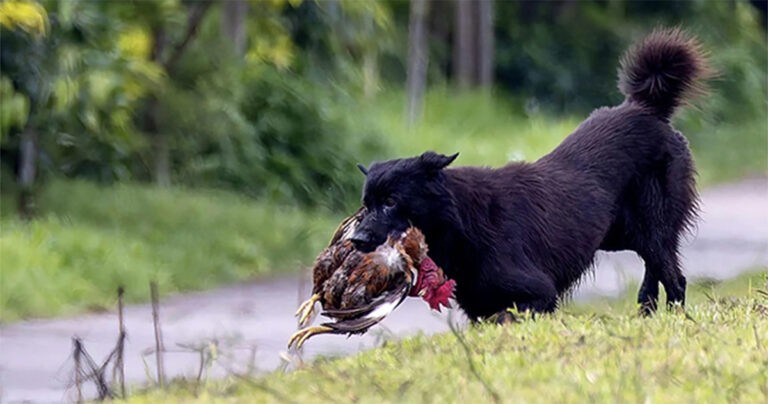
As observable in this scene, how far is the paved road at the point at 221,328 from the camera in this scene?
876cm

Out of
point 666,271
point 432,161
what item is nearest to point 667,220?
point 666,271

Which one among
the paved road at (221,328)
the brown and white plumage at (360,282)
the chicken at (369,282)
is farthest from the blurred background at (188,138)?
the brown and white plumage at (360,282)

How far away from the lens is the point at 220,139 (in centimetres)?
1686

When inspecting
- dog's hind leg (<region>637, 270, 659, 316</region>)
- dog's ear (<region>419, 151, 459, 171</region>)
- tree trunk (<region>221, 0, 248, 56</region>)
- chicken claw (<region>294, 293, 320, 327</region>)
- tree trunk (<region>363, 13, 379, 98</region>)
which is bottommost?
chicken claw (<region>294, 293, 320, 327</region>)

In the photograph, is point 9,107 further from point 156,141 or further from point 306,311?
point 306,311

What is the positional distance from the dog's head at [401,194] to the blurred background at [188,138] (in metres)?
2.93

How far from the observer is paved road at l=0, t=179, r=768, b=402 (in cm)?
876

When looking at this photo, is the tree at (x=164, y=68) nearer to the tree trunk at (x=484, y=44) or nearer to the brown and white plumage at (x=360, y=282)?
the brown and white plumage at (x=360, y=282)

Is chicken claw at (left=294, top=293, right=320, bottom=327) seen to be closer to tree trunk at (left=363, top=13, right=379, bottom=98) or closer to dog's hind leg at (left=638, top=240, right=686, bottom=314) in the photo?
dog's hind leg at (left=638, top=240, right=686, bottom=314)

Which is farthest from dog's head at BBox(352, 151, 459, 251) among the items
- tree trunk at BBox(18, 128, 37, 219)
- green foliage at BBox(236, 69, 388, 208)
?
green foliage at BBox(236, 69, 388, 208)

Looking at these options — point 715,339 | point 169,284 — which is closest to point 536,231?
point 715,339

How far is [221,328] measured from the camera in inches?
418

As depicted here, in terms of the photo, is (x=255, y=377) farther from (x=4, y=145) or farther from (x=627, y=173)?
(x=4, y=145)

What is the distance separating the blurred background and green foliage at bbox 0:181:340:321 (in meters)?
0.02
